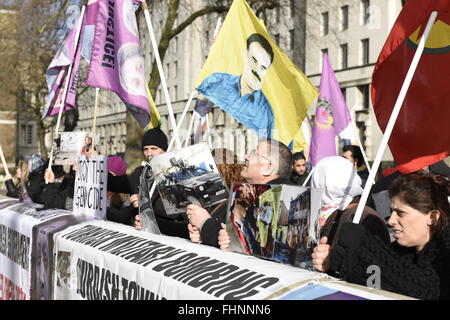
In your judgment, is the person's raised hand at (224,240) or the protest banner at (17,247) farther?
the protest banner at (17,247)

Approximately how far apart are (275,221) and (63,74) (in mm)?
5860

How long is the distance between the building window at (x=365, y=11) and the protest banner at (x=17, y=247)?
34969 millimetres

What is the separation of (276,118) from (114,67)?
1630mm

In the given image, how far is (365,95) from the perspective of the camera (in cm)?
3981

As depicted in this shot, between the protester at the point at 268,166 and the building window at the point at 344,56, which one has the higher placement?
the building window at the point at 344,56

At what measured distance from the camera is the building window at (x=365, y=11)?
39.7 m

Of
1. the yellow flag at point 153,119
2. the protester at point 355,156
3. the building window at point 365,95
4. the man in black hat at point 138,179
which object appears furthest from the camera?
the building window at point 365,95

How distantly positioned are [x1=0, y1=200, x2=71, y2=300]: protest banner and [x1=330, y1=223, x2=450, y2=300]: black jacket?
122 inches

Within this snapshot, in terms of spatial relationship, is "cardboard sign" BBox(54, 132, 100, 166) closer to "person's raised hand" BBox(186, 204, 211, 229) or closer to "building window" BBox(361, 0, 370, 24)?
"person's raised hand" BBox(186, 204, 211, 229)

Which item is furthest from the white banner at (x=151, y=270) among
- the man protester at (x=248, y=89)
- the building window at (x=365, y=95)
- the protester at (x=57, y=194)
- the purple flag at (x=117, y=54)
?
the building window at (x=365, y=95)

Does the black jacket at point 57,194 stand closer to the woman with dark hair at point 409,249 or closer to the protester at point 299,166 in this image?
the protester at point 299,166
